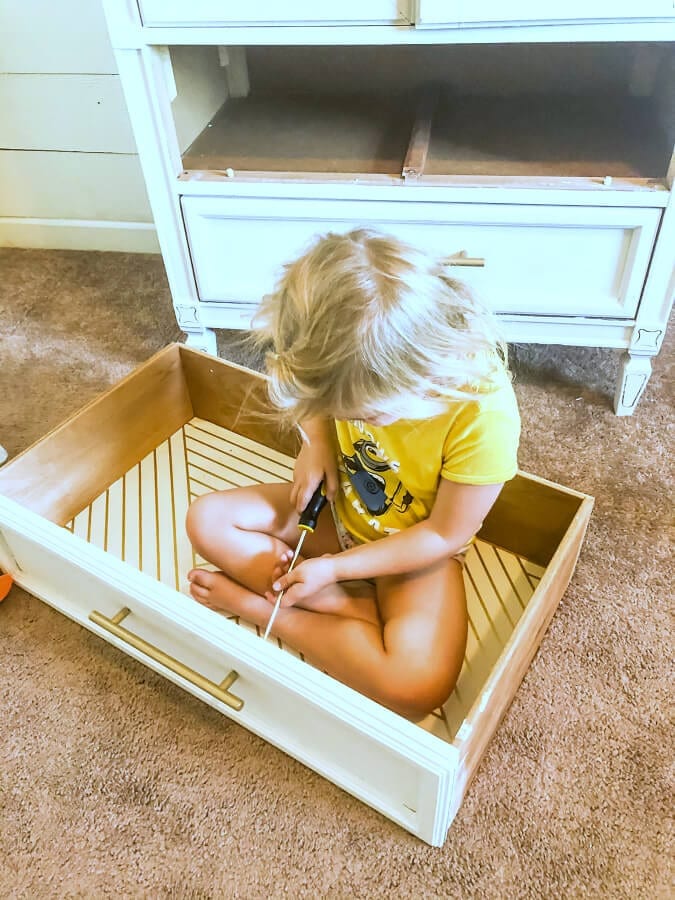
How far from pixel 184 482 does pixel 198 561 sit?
0.15m

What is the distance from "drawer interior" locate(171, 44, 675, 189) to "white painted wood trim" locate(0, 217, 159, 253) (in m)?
0.43

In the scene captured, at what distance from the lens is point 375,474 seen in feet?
2.52

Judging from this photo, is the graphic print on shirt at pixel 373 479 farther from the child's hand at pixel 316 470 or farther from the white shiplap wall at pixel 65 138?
the white shiplap wall at pixel 65 138

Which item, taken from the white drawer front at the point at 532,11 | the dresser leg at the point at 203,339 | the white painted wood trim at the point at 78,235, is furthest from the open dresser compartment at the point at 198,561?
the white painted wood trim at the point at 78,235

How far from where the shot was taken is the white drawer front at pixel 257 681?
59 cm

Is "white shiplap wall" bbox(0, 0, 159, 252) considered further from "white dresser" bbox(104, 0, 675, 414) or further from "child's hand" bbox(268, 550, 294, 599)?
"child's hand" bbox(268, 550, 294, 599)

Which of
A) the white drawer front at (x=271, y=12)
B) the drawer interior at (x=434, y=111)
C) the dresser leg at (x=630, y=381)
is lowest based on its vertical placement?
the dresser leg at (x=630, y=381)

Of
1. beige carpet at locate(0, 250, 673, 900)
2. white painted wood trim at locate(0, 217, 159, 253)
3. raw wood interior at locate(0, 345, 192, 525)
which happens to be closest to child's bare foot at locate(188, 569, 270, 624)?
beige carpet at locate(0, 250, 673, 900)

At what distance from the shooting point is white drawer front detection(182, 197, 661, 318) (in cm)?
94

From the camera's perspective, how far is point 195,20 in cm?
87

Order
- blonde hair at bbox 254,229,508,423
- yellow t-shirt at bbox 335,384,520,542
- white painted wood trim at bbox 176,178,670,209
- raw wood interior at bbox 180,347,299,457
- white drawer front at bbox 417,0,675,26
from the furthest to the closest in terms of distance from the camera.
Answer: raw wood interior at bbox 180,347,299,457, white painted wood trim at bbox 176,178,670,209, white drawer front at bbox 417,0,675,26, yellow t-shirt at bbox 335,384,520,542, blonde hair at bbox 254,229,508,423

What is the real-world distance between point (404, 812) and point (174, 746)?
0.25 metres

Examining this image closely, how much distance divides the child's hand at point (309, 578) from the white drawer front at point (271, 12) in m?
0.59

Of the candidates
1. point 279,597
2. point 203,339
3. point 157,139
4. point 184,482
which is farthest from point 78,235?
point 279,597
